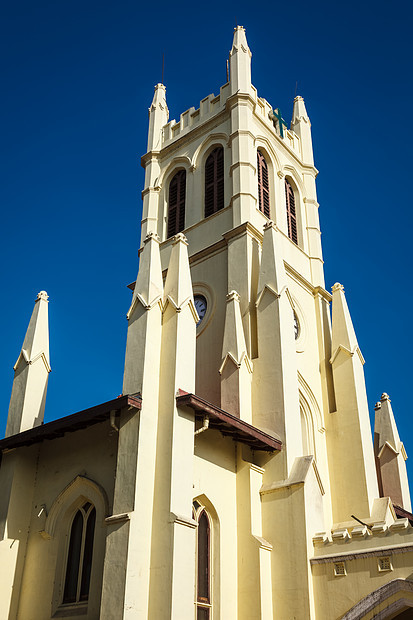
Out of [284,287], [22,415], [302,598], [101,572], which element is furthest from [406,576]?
[22,415]

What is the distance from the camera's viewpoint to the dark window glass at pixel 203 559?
1641cm

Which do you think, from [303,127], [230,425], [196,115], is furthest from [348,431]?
[303,127]

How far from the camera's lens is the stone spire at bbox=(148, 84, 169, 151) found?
108 feet

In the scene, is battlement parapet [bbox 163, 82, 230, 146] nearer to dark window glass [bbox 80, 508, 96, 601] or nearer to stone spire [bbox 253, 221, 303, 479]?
stone spire [bbox 253, 221, 303, 479]

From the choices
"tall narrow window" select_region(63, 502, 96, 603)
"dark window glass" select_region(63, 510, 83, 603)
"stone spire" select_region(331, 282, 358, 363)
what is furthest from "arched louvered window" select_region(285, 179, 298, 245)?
"dark window glass" select_region(63, 510, 83, 603)

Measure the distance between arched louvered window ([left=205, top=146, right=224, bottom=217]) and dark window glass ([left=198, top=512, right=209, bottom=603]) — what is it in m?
14.1

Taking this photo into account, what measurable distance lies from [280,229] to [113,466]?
14.2 meters

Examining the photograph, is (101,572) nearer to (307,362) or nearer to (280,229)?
(307,362)

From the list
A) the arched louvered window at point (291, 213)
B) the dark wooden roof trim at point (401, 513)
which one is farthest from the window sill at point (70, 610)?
the arched louvered window at point (291, 213)

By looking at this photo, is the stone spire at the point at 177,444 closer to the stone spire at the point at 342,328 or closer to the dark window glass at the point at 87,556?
the dark window glass at the point at 87,556

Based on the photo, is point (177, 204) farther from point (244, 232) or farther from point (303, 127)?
point (303, 127)

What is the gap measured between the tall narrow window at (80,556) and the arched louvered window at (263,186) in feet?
48.6

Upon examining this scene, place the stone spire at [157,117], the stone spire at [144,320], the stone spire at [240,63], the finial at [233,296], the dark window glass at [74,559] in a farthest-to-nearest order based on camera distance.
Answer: the stone spire at [157,117], the stone spire at [240,63], the finial at [233,296], the stone spire at [144,320], the dark window glass at [74,559]

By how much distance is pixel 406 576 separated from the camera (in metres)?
15.1
